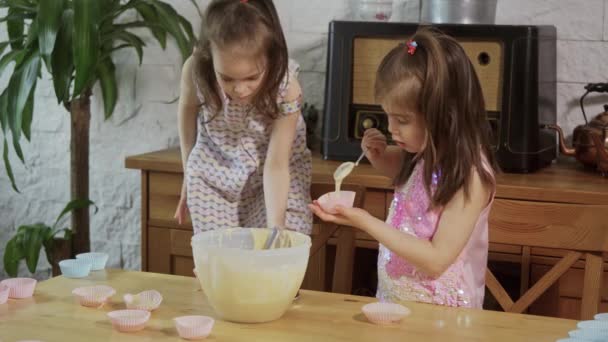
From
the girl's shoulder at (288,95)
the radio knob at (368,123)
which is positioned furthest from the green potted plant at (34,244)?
the girl's shoulder at (288,95)

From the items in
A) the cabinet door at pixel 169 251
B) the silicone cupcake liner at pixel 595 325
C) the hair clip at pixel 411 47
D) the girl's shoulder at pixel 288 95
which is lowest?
the cabinet door at pixel 169 251

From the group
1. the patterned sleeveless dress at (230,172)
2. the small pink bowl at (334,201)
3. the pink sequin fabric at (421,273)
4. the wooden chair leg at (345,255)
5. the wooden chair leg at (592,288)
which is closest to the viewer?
the small pink bowl at (334,201)

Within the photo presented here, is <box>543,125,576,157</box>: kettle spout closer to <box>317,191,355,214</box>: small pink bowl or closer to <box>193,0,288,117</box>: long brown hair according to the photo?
<box>193,0,288,117</box>: long brown hair

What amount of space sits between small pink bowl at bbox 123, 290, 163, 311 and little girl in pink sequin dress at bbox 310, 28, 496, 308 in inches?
14.7

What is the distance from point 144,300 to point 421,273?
21.9 inches

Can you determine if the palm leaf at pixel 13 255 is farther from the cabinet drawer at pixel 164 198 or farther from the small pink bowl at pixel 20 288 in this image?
the small pink bowl at pixel 20 288

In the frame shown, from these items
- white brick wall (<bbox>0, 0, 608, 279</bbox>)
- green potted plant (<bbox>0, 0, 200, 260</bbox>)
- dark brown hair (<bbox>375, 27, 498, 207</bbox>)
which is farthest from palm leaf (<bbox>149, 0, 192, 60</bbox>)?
dark brown hair (<bbox>375, 27, 498, 207</bbox>)

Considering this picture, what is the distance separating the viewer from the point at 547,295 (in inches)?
82.0

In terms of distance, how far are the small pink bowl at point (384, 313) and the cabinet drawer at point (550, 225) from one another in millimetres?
453

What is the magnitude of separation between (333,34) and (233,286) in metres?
1.25

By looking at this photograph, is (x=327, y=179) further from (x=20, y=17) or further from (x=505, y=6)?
(x=20, y=17)

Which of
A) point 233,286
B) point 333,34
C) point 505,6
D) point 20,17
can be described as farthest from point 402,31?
point 233,286

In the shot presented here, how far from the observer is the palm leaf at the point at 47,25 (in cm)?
224

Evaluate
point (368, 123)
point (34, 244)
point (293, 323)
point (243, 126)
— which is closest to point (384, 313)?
point (293, 323)
